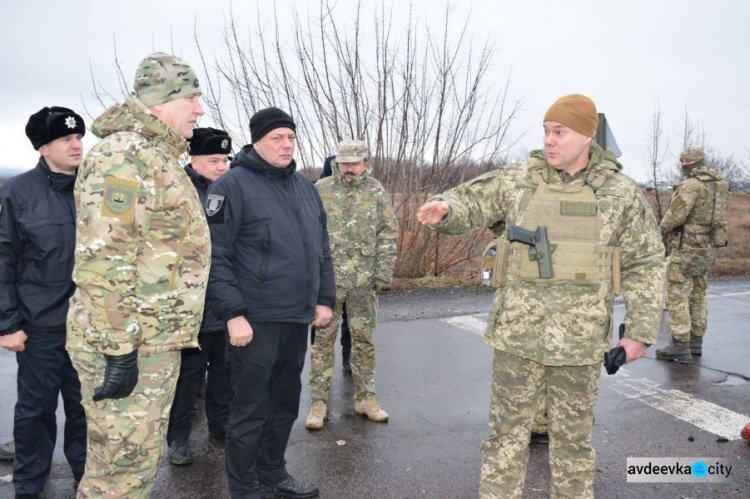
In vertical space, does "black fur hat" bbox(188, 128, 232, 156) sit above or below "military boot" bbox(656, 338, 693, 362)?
above

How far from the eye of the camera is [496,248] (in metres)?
3.08

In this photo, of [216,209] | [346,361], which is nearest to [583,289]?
[216,209]

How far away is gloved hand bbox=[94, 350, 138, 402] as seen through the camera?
7.32 feet

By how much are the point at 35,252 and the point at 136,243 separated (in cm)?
130

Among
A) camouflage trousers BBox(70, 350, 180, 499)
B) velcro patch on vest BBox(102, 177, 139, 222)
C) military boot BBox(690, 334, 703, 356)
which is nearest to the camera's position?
velcro patch on vest BBox(102, 177, 139, 222)

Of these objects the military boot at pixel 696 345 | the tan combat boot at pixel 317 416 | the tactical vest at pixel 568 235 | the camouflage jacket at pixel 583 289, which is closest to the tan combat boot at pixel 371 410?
the tan combat boot at pixel 317 416

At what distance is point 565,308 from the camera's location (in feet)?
9.65

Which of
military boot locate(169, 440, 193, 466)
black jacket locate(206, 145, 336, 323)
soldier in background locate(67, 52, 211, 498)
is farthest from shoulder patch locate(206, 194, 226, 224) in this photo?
military boot locate(169, 440, 193, 466)

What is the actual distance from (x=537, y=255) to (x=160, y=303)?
179cm

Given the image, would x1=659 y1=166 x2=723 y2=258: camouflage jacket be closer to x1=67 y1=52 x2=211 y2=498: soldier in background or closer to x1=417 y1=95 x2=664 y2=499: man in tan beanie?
x1=417 y1=95 x2=664 y2=499: man in tan beanie

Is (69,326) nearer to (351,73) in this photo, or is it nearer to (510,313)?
(510,313)

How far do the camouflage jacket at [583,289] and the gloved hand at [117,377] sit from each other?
5.07ft

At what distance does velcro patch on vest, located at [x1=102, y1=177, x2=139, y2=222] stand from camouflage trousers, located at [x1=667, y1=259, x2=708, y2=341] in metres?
5.98

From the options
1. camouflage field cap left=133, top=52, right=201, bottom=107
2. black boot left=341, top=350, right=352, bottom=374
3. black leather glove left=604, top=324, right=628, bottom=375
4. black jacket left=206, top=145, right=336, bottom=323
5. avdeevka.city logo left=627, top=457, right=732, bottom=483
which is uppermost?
camouflage field cap left=133, top=52, right=201, bottom=107
